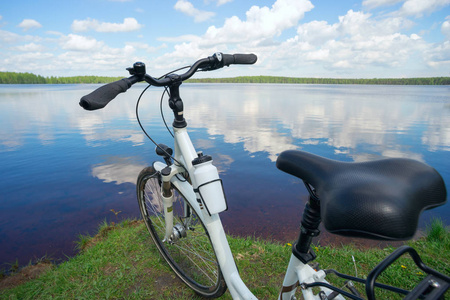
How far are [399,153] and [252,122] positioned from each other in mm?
7473

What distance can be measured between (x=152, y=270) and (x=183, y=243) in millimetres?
559

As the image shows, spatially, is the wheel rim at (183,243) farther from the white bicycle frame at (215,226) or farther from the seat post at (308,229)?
the seat post at (308,229)

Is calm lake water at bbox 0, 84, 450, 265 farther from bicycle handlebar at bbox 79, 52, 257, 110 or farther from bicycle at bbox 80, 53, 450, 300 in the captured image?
bicycle handlebar at bbox 79, 52, 257, 110

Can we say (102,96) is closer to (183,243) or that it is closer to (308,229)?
(308,229)

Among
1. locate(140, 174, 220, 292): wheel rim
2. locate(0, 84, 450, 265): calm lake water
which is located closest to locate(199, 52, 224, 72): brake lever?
locate(140, 174, 220, 292): wheel rim

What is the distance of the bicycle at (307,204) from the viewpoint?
90cm

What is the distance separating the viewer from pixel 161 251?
10.2 ft

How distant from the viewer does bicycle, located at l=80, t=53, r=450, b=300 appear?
90cm

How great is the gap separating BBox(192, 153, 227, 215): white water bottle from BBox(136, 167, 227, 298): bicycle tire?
0.64 metres

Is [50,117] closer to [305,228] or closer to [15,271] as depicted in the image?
[15,271]

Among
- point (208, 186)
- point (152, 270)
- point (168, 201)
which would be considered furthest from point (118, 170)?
point (208, 186)

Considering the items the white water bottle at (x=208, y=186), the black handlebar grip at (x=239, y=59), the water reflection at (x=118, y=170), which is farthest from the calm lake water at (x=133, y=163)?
the black handlebar grip at (x=239, y=59)

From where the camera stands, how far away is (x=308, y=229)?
4.70 feet

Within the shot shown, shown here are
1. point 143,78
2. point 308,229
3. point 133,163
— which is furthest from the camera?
point 133,163
